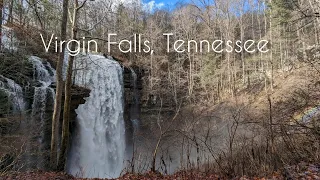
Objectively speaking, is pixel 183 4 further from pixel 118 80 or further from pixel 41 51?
pixel 41 51

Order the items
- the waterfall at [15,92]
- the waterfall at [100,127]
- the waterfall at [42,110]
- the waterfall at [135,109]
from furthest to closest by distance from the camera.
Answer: the waterfall at [135,109] → the waterfall at [100,127] → the waterfall at [42,110] → the waterfall at [15,92]

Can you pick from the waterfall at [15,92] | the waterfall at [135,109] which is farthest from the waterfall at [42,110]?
the waterfall at [135,109]

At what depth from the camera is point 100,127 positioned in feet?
A: 64.0

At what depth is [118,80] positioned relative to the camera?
23469 millimetres

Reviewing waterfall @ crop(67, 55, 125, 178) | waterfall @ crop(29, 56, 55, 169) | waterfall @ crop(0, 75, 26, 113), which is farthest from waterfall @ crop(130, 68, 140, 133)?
waterfall @ crop(0, 75, 26, 113)

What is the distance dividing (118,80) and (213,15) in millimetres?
15337

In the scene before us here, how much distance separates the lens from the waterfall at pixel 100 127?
57.7ft

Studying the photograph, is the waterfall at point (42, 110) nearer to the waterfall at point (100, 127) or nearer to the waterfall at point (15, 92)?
the waterfall at point (15, 92)

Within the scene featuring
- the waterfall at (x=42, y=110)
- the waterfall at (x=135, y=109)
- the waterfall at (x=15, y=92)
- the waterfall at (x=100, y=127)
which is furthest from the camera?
the waterfall at (x=135, y=109)

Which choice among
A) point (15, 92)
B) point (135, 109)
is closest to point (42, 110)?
point (15, 92)

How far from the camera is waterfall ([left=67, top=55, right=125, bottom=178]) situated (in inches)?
692

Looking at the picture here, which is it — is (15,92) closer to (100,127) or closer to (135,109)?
(100,127)

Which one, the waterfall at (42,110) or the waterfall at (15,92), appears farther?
the waterfall at (42,110)

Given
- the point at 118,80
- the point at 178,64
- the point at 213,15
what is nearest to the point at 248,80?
the point at 178,64
